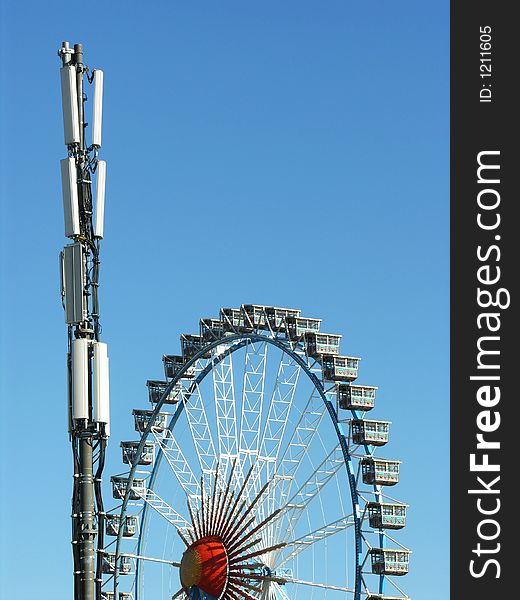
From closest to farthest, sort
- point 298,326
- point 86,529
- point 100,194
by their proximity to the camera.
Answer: point 86,529 → point 100,194 → point 298,326

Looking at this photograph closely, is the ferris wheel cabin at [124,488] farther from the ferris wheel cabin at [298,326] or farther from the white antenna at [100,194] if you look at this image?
the white antenna at [100,194]

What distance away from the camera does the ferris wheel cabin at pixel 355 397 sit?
71375 millimetres

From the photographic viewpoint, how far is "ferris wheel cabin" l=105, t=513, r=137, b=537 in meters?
86.8

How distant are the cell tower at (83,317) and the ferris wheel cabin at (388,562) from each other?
36.3ft

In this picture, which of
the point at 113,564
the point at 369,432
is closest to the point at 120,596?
the point at 113,564

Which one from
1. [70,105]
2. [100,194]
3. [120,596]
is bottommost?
[120,596]

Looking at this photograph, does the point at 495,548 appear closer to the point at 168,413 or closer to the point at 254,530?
the point at 254,530

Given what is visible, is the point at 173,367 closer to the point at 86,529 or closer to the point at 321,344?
the point at 321,344

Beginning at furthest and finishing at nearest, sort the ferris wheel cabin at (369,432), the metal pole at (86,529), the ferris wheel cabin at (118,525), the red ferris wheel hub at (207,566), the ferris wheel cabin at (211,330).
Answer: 1. the ferris wheel cabin at (118,525)
2. the ferris wheel cabin at (211,330)
3. the red ferris wheel hub at (207,566)
4. the ferris wheel cabin at (369,432)
5. the metal pole at (86,529)

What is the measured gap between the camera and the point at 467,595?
4812cm

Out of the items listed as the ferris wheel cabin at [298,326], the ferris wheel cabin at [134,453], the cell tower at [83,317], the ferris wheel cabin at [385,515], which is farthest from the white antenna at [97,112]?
the ferris wheel cabin at [134,453]

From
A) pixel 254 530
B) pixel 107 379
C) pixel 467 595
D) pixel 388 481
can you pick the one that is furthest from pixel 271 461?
pixel 467 595

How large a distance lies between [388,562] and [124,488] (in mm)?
23169

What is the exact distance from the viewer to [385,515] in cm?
6888
